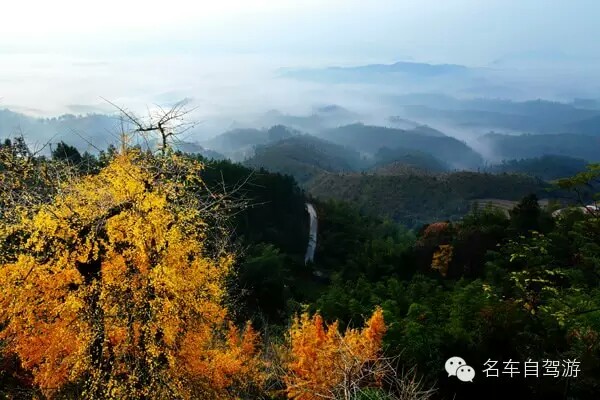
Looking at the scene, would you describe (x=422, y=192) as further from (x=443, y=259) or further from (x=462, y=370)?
(x=462, y=370)

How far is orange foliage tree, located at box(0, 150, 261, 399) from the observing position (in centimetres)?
1223

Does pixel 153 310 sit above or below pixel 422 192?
above

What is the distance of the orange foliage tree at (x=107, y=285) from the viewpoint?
40.1ft

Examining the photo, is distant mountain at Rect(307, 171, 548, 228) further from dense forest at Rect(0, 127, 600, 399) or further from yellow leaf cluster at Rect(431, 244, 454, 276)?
dense forest at Rect(0, 127, 600, 399)

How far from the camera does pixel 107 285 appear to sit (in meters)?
12.4

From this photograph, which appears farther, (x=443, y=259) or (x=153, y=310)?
(x=443, y=259)

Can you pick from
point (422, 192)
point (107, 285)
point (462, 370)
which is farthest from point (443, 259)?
point (422, 192)

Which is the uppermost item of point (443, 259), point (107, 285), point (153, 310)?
point (107, 285)

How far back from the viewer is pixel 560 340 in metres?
18.3

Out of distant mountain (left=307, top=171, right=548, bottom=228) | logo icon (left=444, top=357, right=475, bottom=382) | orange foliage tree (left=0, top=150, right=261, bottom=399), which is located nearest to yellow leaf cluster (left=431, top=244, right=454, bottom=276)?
logo icon (left=444, top=357, right=475, bottom=382)

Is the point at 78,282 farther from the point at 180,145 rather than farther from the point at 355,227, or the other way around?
the point at 355,227

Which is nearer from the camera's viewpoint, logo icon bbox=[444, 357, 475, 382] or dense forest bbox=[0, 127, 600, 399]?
logo icon bbox=[444, 357, 475, 382]

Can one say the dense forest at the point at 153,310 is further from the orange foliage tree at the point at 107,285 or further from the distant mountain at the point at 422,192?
the distant mountain at the point at 422,192

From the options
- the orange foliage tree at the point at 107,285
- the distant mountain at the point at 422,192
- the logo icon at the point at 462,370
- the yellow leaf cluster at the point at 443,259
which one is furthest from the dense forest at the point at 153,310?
the distant mountain at the point at 422,192
